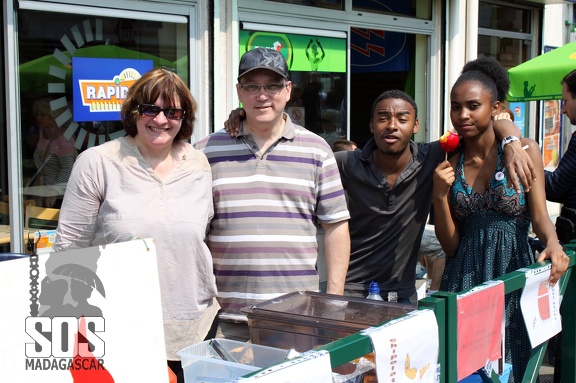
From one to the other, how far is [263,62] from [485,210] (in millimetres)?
1173

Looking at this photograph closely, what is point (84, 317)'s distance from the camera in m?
1.95

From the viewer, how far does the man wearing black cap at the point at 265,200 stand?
2883mm

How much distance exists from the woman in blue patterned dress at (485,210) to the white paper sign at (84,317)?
1.51 meters

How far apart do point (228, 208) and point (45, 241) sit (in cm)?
228

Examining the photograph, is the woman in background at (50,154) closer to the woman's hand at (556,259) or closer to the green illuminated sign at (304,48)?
the green illuminated sign at (304,48)

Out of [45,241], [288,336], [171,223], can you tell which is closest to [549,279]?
[288,336]

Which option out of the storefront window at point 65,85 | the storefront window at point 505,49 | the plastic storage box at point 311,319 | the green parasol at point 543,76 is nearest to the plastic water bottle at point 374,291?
the plastic storage box at point 311,319

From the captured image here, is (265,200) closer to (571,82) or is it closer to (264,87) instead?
(264,87)

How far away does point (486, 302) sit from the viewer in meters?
2.46

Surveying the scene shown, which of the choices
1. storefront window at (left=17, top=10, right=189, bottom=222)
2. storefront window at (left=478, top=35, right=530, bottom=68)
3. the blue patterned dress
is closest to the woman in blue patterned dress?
the blue patterned dress

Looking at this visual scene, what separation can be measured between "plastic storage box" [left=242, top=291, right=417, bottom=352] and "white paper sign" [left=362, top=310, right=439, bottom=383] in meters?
0.19

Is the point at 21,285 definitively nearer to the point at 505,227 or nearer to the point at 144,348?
the point at 144,348

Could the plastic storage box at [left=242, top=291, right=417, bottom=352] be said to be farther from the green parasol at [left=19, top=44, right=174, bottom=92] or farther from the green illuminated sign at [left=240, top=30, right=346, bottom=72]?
the green illuminated sign at [left=240, top=30, right=346, bottom=72]

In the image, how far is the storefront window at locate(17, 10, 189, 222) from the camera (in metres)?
4.58
